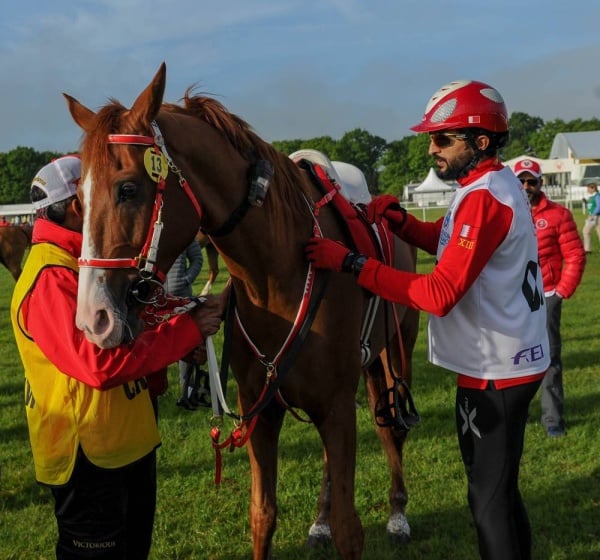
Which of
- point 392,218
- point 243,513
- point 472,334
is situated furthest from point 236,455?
point 472,334

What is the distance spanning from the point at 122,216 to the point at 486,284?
1.32 m

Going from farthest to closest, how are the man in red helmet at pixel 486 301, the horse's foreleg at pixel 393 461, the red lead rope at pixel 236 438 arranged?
the horse's foreleg at pixel 393 461 → the red lead rope at pixel 236 438 → the man in red helmet at pixel 486 301

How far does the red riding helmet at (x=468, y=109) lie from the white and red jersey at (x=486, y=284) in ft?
0.55

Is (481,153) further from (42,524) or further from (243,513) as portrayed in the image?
(42,524)

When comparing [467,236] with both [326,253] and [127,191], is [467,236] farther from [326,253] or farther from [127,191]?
[127,191]

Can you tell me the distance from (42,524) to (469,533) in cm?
264

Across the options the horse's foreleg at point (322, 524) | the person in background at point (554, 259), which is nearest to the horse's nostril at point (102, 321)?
the horse's foreleg at point (322, 524)

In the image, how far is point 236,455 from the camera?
203 inches

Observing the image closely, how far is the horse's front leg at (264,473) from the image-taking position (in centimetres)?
303

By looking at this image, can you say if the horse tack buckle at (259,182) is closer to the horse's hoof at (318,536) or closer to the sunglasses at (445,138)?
the sunglasses at (445,138)

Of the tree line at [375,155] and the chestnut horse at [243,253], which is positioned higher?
the tree line at [375,155]

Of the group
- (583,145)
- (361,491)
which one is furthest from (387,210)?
(583,145)

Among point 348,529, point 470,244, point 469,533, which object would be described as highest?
point 470,244

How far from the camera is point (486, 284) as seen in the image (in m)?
2.38
